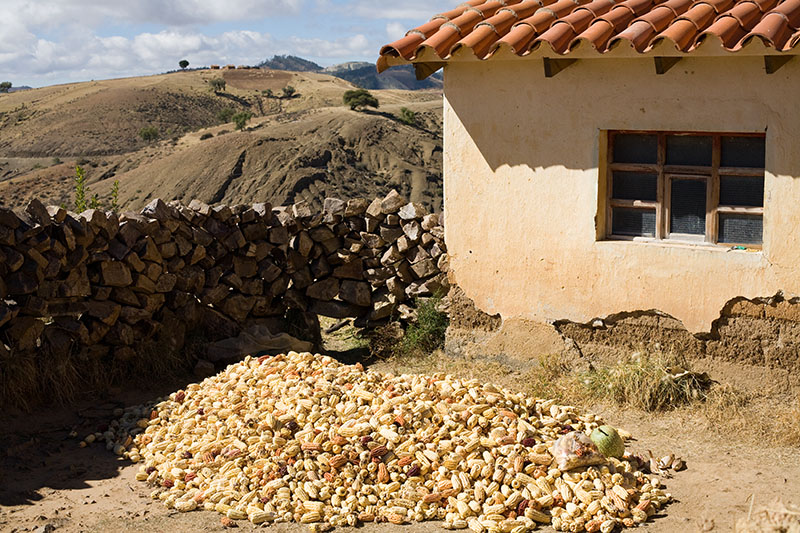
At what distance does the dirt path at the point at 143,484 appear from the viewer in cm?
509

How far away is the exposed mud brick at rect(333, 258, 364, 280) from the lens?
9172mm

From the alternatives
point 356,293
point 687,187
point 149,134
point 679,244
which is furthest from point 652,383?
point 149,134

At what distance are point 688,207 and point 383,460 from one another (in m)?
3.53

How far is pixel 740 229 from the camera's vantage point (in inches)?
270

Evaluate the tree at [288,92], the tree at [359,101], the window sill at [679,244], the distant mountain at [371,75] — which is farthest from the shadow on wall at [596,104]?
the distant mountain at [371,75]

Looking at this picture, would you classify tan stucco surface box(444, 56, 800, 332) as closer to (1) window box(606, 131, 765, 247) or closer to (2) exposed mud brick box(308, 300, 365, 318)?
(1) window box(606, 131, 765, 247)

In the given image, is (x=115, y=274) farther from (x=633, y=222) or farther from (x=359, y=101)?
(x=359, y=101)

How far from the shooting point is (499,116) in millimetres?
7617

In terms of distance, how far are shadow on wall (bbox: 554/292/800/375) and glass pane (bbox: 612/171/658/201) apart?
3.37 ft

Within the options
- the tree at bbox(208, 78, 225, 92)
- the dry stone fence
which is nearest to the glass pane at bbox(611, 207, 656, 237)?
the dry stone fence

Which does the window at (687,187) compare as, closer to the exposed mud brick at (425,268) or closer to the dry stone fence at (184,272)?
the dry stone fence at (184,272)

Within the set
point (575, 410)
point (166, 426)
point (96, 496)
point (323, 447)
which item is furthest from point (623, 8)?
point (96, 496)

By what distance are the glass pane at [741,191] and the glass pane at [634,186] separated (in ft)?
1.84

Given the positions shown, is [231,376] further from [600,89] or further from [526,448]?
[600,89]
